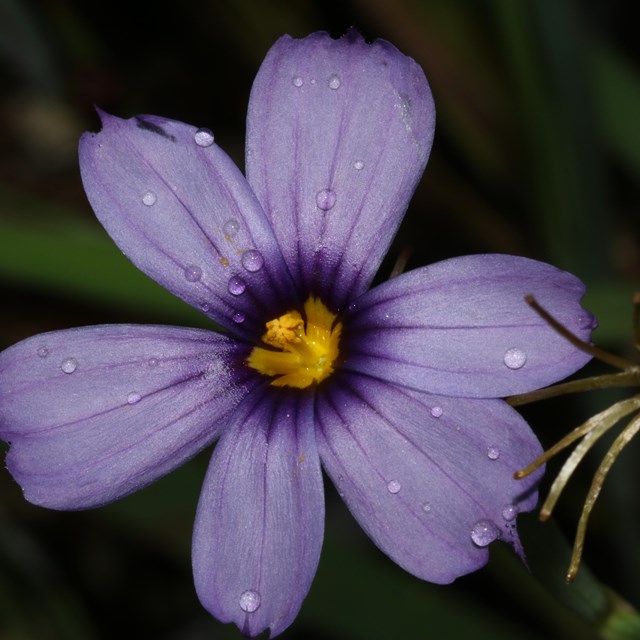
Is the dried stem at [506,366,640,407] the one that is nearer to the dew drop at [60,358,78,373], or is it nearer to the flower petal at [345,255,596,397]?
the flower petal at [345,255,596,397]

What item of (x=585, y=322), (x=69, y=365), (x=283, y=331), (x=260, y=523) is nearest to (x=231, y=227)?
(x=283, y=331)

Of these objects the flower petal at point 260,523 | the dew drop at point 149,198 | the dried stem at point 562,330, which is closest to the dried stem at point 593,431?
the dried stem at point 562,330

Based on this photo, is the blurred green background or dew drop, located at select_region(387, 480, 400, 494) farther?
the blurred green background

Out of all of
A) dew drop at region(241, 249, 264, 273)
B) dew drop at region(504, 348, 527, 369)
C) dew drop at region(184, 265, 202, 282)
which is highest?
dew drop at region(504, 348, 527, 369)

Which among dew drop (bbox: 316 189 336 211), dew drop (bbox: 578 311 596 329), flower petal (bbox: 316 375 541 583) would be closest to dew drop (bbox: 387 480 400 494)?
flower petal (bbox: 316 375 541 583)

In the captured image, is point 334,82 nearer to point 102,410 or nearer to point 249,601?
point 102,410

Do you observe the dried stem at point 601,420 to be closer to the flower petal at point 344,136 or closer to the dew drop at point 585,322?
the dew drop at point 585,322

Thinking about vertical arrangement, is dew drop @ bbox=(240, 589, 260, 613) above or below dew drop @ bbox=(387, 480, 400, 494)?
below
